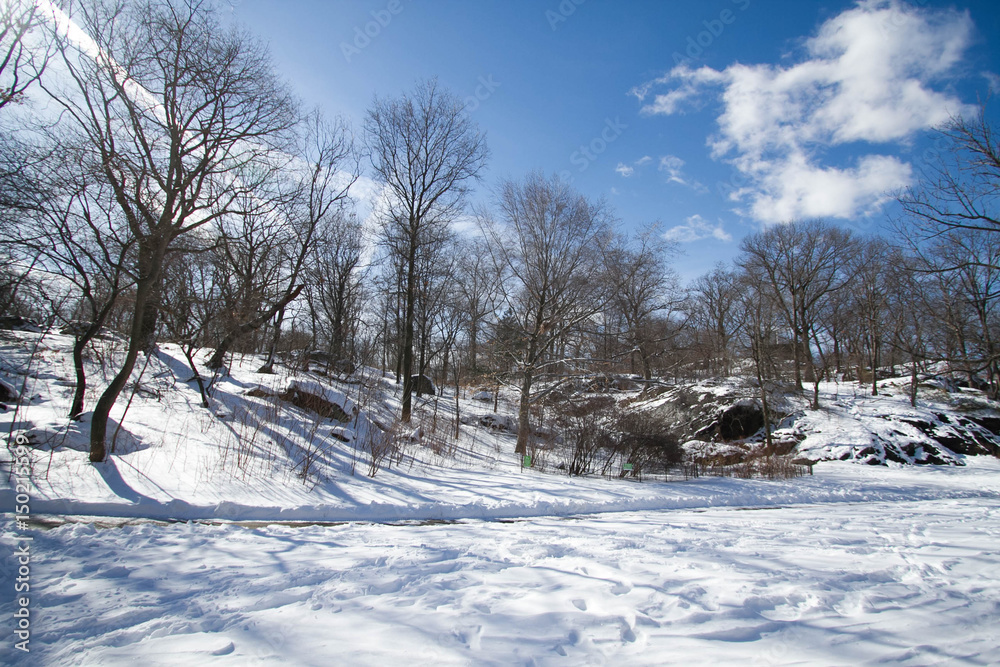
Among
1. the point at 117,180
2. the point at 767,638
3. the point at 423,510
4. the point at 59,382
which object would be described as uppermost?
the point at 117,180

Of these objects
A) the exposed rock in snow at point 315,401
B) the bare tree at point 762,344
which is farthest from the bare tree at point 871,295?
the exposed rock in snow at point 315,401

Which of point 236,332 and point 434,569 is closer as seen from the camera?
point 434,569

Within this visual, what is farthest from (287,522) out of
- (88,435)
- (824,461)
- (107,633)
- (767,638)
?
(824,461)

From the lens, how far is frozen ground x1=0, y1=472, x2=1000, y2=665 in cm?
248

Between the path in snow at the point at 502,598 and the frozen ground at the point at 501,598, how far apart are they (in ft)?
0.05

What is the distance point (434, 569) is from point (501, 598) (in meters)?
0.88

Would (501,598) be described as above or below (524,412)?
below

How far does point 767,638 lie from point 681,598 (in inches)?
25.7

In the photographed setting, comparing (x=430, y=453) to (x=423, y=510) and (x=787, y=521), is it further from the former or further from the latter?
(x=787, y=521)

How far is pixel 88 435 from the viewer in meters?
7.38

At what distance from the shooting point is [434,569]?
151 inches

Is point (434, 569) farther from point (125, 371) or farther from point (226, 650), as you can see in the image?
point (125, 371)

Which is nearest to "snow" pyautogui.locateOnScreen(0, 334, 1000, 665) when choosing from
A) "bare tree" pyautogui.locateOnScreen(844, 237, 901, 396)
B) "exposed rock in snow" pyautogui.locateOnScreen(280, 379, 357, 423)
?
"exposed rock in snow" pyautogui.locateOnScreen(280, 379, 357, 423)

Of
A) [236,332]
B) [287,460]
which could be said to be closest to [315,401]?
[236,332]
